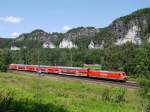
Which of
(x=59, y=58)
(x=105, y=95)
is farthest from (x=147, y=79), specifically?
(x=59, y=58)

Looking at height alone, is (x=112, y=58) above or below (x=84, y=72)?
above

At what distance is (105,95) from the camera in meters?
30.6

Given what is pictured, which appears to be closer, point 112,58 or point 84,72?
point 84,72

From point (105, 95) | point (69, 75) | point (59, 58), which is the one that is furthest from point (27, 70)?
point (105, 95)

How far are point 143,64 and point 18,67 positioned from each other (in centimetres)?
9248

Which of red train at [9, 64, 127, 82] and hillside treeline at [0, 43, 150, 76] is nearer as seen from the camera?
hillside treeline at [0, 43, 150, 76]

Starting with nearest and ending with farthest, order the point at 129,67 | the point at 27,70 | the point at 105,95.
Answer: the point at 105,95 < the point at 129,67 < the point at 27,70

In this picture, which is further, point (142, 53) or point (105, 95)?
point (105, 95)

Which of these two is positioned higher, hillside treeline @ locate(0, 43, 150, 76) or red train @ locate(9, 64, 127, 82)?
hillside treeline @ locate(0, 43, 150, 76)

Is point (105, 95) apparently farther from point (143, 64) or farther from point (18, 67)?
point (18, 67)

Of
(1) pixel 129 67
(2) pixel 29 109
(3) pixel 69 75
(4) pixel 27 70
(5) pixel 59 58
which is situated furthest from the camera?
(5) pixel 59 58

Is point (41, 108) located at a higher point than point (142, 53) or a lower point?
lower

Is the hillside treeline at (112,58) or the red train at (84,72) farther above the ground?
the hillside treeline at (112,58)

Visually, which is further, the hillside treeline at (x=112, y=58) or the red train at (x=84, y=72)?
the red train at (x=84, y=72)
